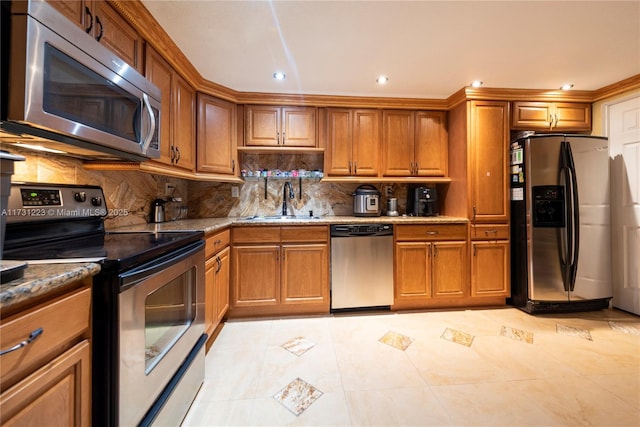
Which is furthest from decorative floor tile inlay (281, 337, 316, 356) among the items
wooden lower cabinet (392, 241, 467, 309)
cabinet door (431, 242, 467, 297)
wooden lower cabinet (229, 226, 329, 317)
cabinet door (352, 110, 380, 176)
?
cabinet door (352, 110, 380, 176)

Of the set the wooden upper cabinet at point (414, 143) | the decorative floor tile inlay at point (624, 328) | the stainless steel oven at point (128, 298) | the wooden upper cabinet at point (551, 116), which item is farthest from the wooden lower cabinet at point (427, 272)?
the stainless steel oven at point (128, 298)

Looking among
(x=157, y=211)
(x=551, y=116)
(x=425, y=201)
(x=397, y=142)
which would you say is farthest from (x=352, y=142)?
(x=551, y=116)

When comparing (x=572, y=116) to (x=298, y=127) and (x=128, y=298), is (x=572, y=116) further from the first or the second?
(x=128, y=298)

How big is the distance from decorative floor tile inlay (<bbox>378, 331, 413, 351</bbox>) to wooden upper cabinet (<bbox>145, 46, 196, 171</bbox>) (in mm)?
2174

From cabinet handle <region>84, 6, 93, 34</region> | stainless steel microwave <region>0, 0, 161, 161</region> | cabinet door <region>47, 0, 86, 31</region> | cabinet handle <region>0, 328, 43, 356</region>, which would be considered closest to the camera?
cabinet handle <region>0, 328, 43, 356</region>

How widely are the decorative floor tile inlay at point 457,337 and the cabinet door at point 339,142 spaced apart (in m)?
1.76

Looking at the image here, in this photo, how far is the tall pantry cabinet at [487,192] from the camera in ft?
8.59

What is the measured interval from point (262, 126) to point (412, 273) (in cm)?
216

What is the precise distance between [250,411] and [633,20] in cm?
331

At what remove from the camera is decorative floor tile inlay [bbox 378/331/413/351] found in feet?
6.46

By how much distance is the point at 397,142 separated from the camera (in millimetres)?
2875

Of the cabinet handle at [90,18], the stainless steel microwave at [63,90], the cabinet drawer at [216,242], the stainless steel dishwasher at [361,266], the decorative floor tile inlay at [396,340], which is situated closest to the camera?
the stainless steel microwave at [63,90]

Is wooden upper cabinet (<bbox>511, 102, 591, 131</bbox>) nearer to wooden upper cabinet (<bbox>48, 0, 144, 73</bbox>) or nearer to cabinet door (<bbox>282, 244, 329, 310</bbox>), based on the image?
cabinet door (<bbox>282, 244, 329, 310</bbox>)

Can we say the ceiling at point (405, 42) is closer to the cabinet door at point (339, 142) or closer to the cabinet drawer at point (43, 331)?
the cabinet door at point (339, 142)
